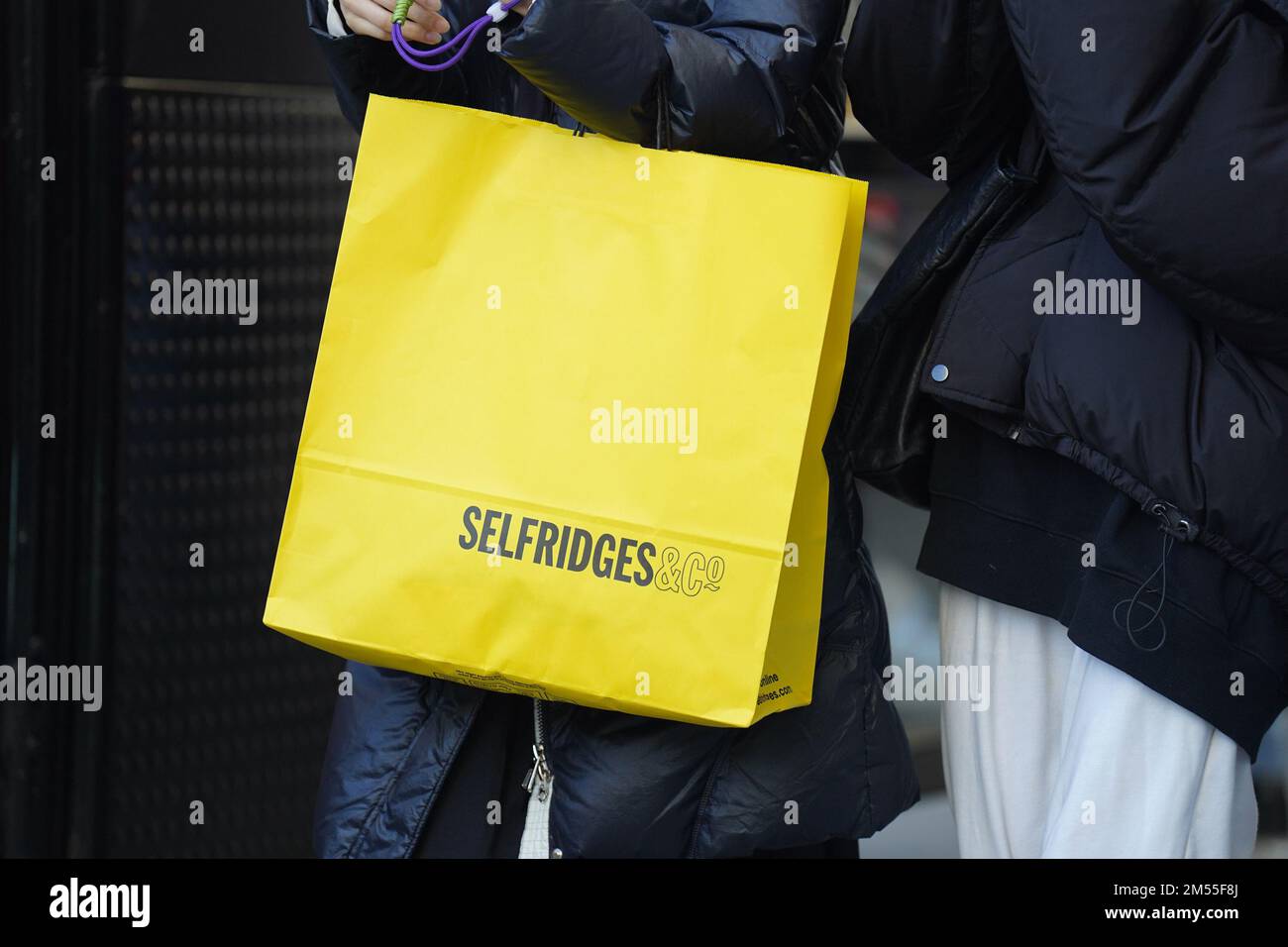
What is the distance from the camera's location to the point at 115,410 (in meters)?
2.18

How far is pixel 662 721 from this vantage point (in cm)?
148

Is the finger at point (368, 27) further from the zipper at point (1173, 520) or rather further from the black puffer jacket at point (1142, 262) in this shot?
the zipper at point (1173, 520)

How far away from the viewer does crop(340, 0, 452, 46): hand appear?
1.34 m

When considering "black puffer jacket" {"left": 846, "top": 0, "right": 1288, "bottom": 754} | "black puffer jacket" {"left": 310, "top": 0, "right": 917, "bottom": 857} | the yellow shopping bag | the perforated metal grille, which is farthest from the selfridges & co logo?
the perforated metal grille

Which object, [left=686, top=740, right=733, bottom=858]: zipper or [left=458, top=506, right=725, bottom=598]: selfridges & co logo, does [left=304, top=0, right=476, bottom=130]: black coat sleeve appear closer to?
[left=458, top=506, right=725, bottom=598]: selfridges & co logo

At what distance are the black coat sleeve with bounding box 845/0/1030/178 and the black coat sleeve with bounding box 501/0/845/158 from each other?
50 mm

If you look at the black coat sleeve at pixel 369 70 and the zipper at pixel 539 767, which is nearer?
the black coat sleeve at pixel 369 70

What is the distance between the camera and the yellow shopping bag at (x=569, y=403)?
1340 mm

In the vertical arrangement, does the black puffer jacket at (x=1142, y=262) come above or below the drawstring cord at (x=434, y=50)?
below

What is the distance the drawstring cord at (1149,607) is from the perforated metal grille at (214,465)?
143cm

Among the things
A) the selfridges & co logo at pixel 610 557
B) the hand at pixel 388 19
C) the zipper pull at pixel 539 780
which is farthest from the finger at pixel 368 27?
the zipper pull at pixel 539 780
